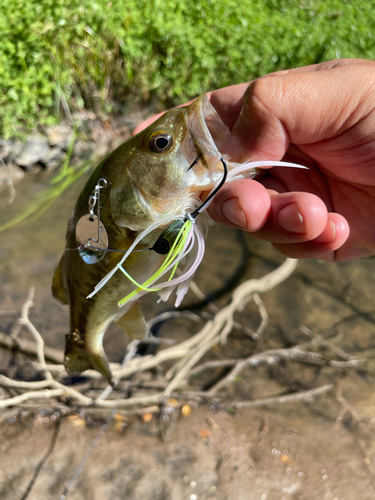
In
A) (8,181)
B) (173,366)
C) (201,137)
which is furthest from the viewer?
(8,181)

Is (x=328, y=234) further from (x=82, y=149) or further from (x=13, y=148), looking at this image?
(x=13, y=148)

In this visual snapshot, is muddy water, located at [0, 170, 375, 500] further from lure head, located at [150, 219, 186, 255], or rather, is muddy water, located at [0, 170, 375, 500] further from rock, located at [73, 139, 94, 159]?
lure head, located at [150, 219, 186, 255]

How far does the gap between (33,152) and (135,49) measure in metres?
1.92

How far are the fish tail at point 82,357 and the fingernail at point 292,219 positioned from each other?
3.33 ft

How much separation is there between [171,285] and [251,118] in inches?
30.8

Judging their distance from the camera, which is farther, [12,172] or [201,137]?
[12,172]

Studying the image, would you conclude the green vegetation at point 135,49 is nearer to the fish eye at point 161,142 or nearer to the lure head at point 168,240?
the fish eye at point 161,142

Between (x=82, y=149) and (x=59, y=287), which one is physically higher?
(x=59, y=287)

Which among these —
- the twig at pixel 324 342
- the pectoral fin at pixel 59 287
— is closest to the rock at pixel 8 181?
the pectoral fin at pixel 59 287

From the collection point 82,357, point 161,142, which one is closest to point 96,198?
point 161,142

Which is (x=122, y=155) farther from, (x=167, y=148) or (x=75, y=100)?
(x=75, y=100)

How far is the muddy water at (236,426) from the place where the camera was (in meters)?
2.56

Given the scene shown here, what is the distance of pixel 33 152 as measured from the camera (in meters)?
4.79

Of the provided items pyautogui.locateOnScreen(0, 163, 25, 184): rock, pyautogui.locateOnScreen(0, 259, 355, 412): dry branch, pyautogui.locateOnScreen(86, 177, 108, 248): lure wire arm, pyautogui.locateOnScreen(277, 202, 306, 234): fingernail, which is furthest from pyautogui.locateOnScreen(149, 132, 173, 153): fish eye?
pyautogui.locateOnScreen(0, 163, 25, 184): rock
